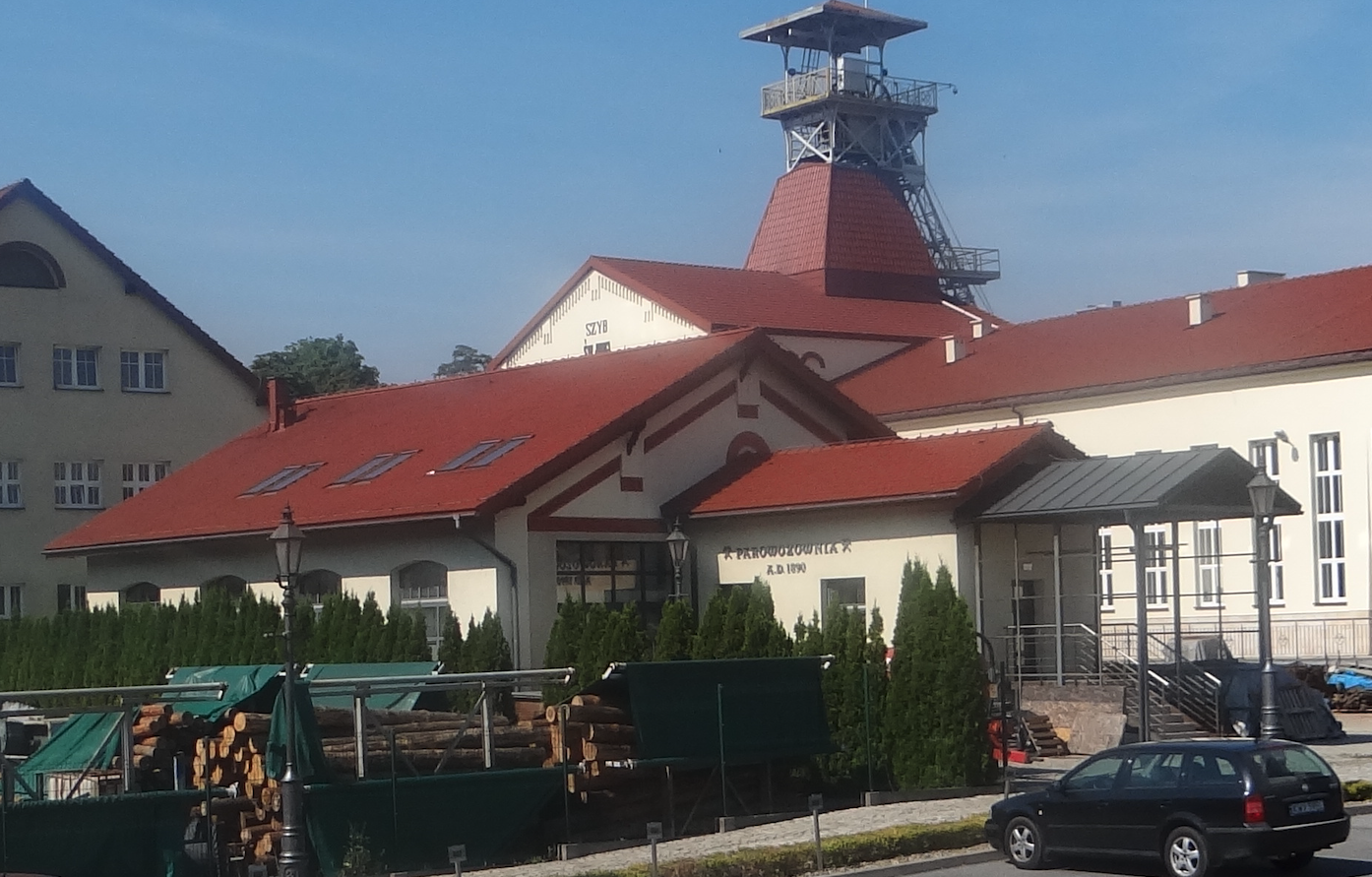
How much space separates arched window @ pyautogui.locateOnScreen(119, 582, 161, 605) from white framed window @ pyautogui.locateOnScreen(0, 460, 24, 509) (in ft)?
43.6

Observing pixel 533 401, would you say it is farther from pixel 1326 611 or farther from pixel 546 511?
pixel 1326 611

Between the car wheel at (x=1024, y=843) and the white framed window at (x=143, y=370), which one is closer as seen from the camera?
the car wheel at (x=1024, y=843)

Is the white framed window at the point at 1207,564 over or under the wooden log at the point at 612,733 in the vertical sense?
over

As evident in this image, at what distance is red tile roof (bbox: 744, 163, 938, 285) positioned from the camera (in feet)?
236

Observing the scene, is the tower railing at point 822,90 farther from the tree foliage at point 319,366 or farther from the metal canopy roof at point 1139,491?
the metal canopy roof at point 1139,491

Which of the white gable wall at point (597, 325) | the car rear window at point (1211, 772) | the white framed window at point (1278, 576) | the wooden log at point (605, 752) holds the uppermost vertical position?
the white gable wall at point (597, 325)

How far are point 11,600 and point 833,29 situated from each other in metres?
45.5

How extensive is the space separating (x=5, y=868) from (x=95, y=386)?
3821 centimetres

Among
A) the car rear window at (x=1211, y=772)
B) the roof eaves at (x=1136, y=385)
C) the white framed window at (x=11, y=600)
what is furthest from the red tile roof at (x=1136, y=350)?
the car rear window at (x=1211, y=772)

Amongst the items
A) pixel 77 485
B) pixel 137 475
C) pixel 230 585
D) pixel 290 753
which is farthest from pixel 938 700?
pixel 137 475

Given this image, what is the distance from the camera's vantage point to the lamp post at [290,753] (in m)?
18.6

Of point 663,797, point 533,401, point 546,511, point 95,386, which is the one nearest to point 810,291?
point 95,386

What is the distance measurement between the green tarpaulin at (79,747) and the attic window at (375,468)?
14.2 meters

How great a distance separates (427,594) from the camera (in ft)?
112
